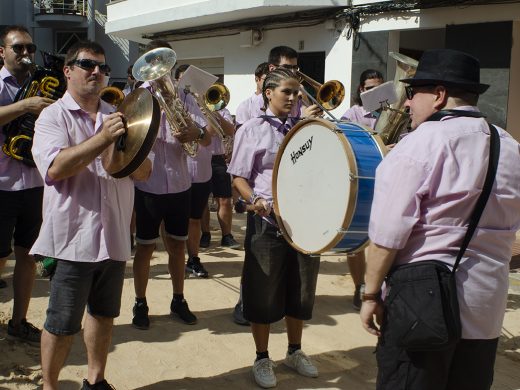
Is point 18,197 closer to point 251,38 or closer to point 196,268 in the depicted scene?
point 196,268

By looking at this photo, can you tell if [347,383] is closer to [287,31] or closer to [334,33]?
[334,33]

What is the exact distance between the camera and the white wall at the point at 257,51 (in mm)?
11172

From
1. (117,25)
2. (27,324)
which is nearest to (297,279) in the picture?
A: (27,324)

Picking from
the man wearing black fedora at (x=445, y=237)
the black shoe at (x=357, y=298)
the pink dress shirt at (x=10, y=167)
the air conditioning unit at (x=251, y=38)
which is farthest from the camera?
the air conditioning unit at (x=251, y=38)

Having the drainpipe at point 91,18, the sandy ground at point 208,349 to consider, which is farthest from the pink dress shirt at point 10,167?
the drainpipe at point 91,18

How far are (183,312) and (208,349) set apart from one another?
0.61 metres

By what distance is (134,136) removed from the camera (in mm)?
2889

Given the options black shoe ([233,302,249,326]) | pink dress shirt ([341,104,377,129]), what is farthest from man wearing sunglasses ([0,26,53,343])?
pink dress shirt ([341,104,377,129])

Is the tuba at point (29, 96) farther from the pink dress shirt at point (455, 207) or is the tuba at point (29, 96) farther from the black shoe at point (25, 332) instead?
the pink dress shirt at point (455, 207)

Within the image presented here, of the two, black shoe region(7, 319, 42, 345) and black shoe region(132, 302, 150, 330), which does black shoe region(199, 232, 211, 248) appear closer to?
black shoe region(132, 302, 150, 330)

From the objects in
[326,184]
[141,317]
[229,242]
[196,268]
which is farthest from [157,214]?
[229,242]

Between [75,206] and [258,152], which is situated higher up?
[258,152]

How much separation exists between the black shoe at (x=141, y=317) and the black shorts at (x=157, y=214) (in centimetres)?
53

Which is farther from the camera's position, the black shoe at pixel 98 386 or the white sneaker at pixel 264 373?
the white sneaker at pixel 264 373
